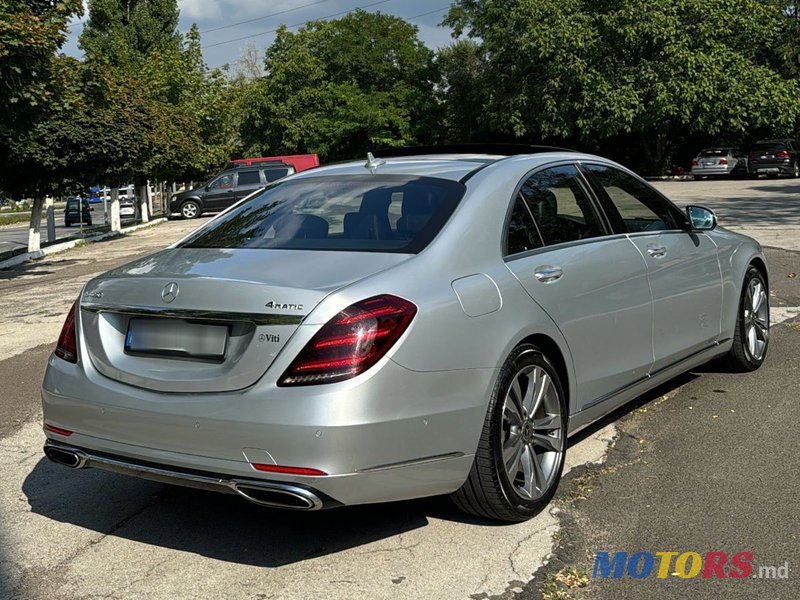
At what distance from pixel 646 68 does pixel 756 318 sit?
127 feet

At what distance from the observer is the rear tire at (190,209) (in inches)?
1388

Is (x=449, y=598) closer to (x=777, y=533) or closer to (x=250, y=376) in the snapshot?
(x=250, y=376)

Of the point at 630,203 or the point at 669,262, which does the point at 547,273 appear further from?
the point at 630,203

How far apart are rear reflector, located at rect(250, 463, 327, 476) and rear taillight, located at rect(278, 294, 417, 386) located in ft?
0.97

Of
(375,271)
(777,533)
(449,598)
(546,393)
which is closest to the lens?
(449,598)

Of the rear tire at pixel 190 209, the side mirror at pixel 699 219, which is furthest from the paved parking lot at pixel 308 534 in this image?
the rear tire at pixel 190 209

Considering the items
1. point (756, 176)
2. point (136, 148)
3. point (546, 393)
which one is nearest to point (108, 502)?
point (546, 393)

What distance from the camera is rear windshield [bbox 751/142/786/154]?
39.2 metres

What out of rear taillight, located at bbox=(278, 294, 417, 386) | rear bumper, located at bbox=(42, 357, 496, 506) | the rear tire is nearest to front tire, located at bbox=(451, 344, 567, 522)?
rear bumper, located at bbox=(42, 357, 496, 506)

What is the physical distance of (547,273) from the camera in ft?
13.8

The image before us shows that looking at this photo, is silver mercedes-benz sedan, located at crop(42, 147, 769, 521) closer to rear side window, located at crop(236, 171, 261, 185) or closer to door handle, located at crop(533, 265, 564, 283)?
door handle, located at crop(533, 265, 564, 283)

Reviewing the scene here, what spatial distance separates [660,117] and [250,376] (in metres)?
42.3

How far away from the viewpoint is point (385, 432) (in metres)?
3.34

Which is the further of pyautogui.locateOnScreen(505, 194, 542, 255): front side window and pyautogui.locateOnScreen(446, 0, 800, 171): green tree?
pyautogui.locateOnScreen(446, 0, 800, 171): green tree
